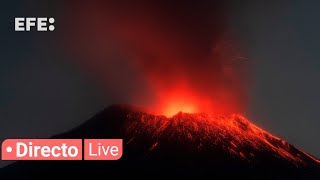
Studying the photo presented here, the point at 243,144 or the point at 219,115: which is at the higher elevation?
the point at 219,115

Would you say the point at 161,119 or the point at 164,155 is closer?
the point at 164,155

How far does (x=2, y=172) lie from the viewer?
68875mm

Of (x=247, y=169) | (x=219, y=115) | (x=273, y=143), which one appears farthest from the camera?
(x=219, y=115)

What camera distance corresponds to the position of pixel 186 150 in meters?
67.0

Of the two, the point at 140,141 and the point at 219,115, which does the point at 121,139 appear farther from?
the point at 219,115

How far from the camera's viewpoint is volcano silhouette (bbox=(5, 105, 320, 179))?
6294cm

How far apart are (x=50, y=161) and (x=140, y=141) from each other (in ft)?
42.3

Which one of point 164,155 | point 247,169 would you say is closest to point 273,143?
point 247,169

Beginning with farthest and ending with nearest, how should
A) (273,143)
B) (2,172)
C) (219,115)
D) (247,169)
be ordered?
(219,115) → (273,143) → (2,172) → (247,169)

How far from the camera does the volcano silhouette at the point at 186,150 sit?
6294 cm

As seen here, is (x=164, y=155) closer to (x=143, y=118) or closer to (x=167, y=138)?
(x=167, y=138)

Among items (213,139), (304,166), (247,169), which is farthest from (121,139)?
(304,166)

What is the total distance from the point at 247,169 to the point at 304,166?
8788mm

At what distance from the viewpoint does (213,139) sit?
7062 centimetres
